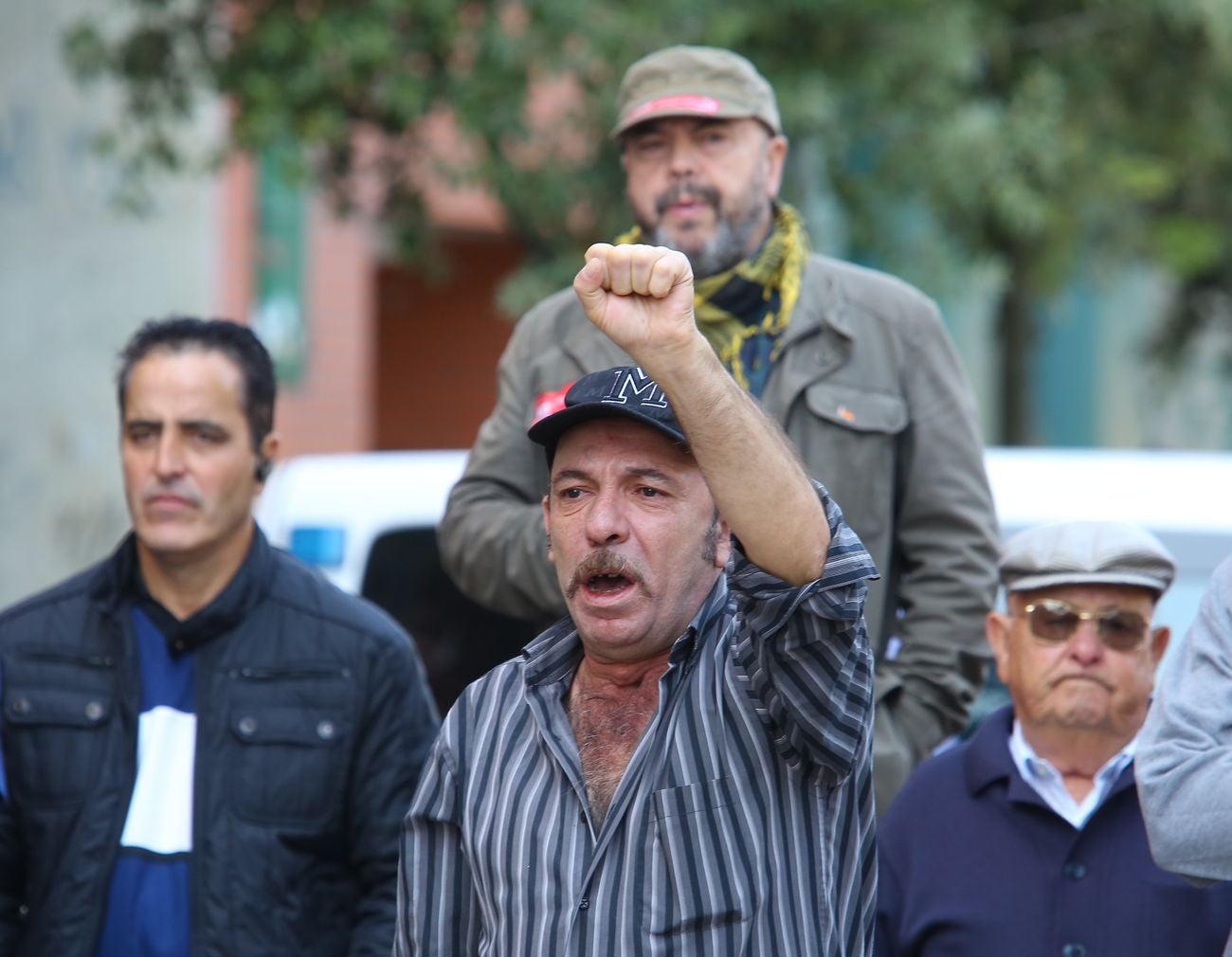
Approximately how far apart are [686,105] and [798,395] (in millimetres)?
610

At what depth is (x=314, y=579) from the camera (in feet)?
13.1

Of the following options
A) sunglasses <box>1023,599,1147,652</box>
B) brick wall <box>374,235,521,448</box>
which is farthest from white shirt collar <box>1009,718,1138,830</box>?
brick wall <box>374,235,521,448</box>

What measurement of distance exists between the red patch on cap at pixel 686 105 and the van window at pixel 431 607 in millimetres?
1961

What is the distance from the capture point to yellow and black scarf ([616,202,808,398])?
392 centimetres

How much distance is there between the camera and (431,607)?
226 inches

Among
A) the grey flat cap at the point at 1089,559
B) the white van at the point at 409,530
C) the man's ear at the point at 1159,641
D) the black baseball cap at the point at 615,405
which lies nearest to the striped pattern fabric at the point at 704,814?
the black baseball cap at the point at 615,405

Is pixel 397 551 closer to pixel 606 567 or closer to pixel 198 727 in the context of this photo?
pixel 198 727

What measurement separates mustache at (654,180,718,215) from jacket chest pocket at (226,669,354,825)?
1.08m

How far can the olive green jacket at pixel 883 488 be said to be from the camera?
12.6ft

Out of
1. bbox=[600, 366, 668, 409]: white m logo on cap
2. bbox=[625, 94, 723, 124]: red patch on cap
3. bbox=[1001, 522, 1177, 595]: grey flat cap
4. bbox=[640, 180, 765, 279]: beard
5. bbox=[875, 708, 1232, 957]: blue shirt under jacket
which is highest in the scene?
bbox=[625, 94, 723, 124]: red patch on cap

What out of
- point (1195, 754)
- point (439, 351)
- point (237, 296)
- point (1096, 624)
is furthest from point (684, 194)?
point (439, 351)

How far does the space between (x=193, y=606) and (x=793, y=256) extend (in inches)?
51.8

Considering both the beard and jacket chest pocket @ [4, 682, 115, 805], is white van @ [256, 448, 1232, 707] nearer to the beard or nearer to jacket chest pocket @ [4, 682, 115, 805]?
the beard

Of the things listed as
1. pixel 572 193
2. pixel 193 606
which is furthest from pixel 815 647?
pixel 572 193
